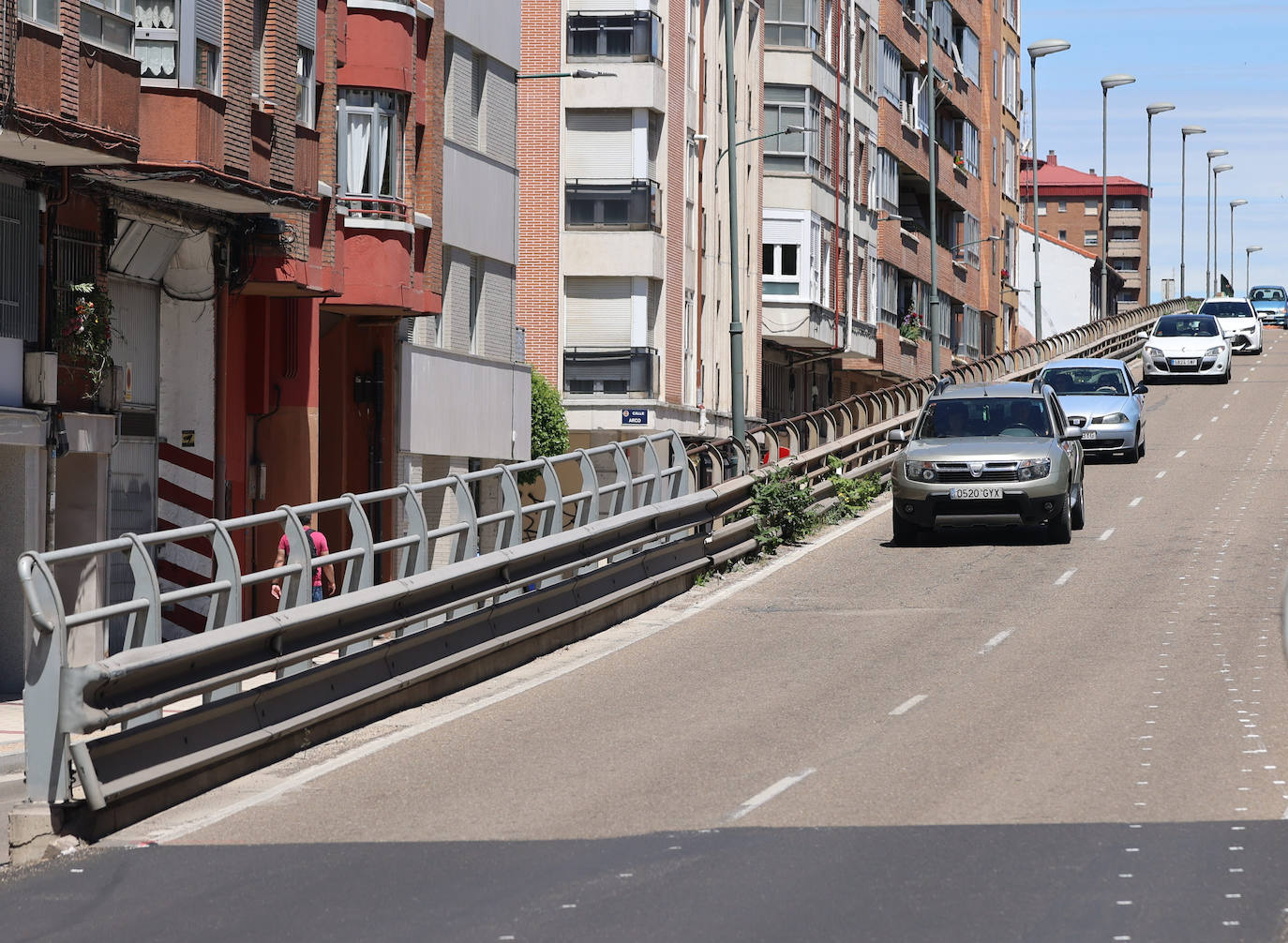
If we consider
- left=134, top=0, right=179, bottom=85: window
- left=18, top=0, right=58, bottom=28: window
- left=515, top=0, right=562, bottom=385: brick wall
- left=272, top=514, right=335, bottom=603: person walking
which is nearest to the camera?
left=18, top=0, right=58, bottom=28: window

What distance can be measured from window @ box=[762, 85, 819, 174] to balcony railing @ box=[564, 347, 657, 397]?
518 inches

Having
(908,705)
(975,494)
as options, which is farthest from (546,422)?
(908,705)

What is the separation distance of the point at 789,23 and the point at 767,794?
50518 millimetres

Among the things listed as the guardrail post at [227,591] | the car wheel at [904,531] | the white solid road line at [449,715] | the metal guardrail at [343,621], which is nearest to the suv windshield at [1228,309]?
the car wheel at [904,531]

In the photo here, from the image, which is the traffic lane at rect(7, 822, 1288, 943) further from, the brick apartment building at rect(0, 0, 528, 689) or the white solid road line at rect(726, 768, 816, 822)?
the brick apartment building at rect(0, 0, 528, 689)

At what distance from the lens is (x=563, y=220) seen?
4872cm

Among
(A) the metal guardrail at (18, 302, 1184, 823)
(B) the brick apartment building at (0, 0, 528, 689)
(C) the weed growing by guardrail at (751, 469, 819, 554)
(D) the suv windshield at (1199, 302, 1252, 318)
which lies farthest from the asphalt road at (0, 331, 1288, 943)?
(D) the suv windshield at (1199, 302, 1252, 318)

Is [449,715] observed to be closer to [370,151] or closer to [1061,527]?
[1061,527]

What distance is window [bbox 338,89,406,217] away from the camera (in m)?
30.6

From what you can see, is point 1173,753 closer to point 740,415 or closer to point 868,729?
point 868,729

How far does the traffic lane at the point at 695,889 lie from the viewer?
342 inches

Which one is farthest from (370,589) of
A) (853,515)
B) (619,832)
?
(853,515)

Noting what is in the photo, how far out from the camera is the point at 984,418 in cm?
2738

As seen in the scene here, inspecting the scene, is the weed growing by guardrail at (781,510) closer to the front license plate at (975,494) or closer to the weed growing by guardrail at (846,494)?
the front license plate at (975,494)
